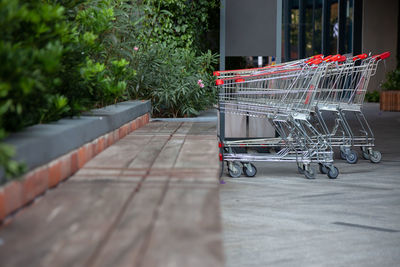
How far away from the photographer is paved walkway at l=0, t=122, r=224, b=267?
1204 millimetres

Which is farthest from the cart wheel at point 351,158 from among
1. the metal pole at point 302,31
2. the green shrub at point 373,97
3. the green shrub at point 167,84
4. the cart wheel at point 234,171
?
the metal pole at point 302,31

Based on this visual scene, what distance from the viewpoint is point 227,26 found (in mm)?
6875

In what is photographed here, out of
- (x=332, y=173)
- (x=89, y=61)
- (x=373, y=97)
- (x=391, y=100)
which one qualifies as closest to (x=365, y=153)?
(x=332, y=173)

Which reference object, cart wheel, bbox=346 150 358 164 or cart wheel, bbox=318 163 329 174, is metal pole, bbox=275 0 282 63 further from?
cart wheel, bbox=318 163 329 174

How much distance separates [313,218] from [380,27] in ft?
54.6

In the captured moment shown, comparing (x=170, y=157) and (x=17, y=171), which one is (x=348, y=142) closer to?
(x=170, y=157)

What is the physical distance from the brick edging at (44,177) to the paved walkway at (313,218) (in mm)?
953

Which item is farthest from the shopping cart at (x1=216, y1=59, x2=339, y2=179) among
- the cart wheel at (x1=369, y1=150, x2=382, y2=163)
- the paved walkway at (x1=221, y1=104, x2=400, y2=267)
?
the cart wheel at (x1=369, y1=150, x2=382, y2=163)

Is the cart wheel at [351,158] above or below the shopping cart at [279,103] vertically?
below

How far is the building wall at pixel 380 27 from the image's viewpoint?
1886 cm

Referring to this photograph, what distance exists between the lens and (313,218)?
149 inches

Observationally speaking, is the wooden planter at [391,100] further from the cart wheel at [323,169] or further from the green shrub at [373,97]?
the cart wheel at [323,169]

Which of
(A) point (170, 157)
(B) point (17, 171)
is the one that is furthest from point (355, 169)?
(B) point (17, 171)

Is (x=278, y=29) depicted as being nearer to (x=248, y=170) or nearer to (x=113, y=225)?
(x=248, y=170)
